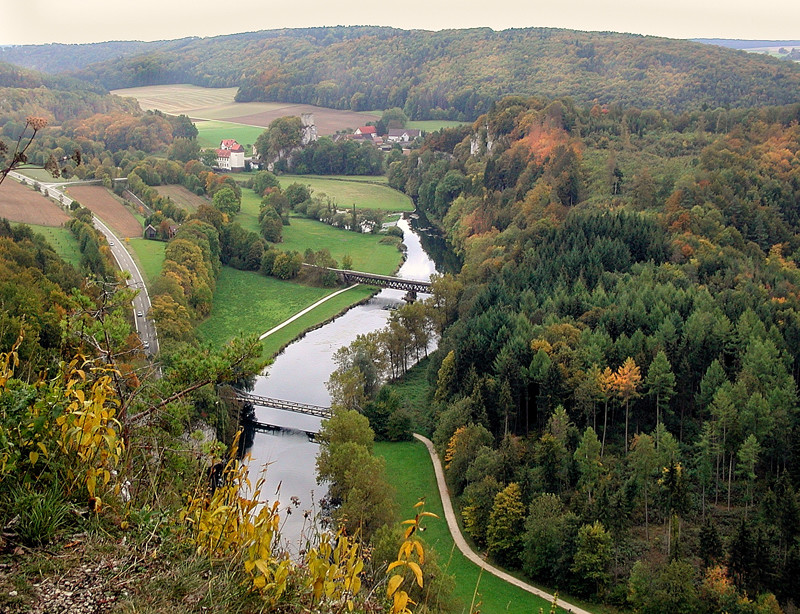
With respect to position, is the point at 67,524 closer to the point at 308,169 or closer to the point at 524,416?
the point at 524,416

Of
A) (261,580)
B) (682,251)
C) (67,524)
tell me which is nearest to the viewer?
(261,580)

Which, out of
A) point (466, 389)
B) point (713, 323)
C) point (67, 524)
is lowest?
point (466, 389)

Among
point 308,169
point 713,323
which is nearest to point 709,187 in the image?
point 713,323

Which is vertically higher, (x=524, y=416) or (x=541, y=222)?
(x=541, y=222)

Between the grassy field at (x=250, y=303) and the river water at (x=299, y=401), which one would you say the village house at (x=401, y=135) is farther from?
the river water at (x=299, y=401)

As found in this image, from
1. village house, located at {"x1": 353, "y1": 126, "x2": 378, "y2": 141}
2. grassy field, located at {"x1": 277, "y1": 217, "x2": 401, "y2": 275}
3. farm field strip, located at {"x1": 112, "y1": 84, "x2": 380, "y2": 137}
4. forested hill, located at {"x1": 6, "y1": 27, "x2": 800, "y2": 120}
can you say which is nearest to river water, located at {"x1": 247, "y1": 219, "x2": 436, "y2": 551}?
grassy field, located at {"x1": 277, "y1": 217, "x2": 401, "y2": 275}

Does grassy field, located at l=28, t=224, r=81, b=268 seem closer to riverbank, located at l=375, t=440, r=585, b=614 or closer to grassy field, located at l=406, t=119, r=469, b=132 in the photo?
riverbank, located at l=375, t=440, r=585, b=614
